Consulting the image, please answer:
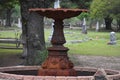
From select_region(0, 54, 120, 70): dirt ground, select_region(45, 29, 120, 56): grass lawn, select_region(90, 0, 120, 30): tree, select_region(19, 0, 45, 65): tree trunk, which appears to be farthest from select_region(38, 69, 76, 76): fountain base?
select_region(90, 0, 120, 30): tree

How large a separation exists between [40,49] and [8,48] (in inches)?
428

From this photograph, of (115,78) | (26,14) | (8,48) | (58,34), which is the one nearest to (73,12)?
(58,34)

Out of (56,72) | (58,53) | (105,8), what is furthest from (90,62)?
(105,8)

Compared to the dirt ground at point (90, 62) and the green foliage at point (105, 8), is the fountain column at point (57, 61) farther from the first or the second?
the green foliage at point (105, 8)

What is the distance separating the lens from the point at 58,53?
38.2 ft

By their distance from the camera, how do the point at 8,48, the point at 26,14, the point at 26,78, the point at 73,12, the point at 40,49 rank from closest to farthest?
the point at 26,78 → the point at 73,12 → the point at 40,49 → the point at 26,14 → the point at 8,48

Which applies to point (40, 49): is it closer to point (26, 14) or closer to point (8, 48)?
point (26, 14)

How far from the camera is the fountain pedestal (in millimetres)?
11250

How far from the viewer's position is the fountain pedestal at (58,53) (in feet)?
36.9

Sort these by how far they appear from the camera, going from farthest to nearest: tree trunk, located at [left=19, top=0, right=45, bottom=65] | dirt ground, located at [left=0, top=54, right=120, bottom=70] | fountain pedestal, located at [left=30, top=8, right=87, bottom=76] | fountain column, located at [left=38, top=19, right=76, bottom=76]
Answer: dirt ground, located at [left=0, top=54, right=120, bottom=70]
tree trunk, located at [left=19, top=0, right=45, bottom=65]
fountain column, located at [left=38, top=19, right=76, bottom=76]
fountain pedestal, located at [left=30, top=8, right=87, bottom=76]

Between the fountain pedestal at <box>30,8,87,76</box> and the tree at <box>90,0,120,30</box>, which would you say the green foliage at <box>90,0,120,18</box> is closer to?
the tree at <box>90,0,120,30</box>

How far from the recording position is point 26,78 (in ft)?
33.7

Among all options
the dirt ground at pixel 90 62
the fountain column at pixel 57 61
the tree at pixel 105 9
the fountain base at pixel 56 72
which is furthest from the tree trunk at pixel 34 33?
the tree at pixel 105 9

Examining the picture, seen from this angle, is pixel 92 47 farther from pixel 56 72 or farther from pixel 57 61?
pixel 56 72
